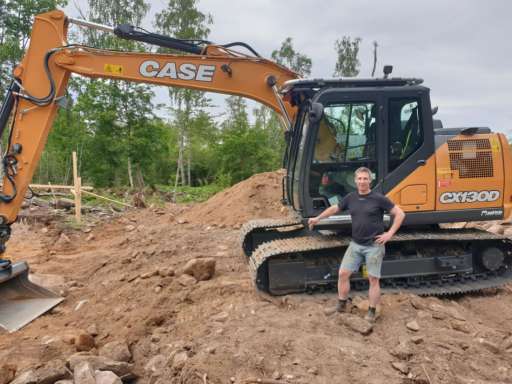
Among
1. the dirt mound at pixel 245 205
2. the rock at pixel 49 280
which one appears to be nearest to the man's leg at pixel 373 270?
the rock at pixel 49 280

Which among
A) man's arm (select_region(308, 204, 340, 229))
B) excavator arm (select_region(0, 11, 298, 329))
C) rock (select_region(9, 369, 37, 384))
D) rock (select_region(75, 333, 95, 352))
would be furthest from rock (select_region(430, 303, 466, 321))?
rock (select_region(9, 369, 37, 384))

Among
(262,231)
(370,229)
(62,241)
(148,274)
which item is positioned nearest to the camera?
(370,229)

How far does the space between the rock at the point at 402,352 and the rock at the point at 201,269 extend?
9.33ft

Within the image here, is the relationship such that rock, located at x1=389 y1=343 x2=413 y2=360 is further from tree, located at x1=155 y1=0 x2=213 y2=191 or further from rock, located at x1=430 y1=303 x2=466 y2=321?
tree, located at x1=155 y1=0 x2=213 y2=191

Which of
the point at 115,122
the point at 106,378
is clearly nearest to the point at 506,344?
the point at 106,378

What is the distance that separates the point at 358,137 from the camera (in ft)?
17.6

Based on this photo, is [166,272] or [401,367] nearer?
[401,367]

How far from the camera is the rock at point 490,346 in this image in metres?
4.21

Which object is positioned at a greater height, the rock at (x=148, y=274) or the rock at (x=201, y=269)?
the rock at (x=201, y=269)

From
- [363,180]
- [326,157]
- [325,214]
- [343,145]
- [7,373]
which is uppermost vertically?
[343,145]

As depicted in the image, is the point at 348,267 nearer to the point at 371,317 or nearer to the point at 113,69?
the point at 371,317

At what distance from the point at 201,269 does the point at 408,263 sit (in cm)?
269

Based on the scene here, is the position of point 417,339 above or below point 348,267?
below

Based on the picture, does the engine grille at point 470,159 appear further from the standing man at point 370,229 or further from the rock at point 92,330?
the rock at point 92,330
